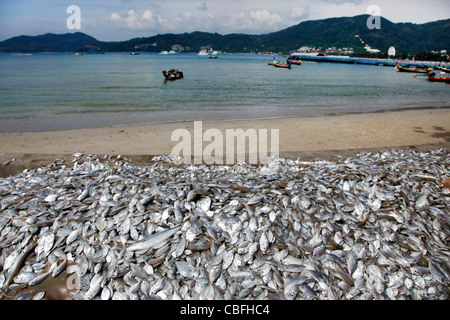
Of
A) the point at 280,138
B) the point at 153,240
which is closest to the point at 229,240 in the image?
the point at 153,240

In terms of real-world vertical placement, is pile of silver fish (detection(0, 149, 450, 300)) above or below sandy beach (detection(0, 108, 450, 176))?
below

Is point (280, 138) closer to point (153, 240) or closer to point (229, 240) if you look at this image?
point (229, 240)

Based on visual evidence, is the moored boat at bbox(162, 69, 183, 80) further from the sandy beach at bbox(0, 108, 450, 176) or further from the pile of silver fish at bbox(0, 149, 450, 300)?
the pile of silver fish at bbox(0, 149, 450, 300)

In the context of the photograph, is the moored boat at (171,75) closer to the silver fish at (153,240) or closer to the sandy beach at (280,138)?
the sandy beach at (280,138)

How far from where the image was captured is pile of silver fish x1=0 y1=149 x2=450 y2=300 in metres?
2.67

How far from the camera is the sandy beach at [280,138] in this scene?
7512 mm

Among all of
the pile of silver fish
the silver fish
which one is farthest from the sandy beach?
the silver fish

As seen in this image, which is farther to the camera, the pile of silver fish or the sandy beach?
the sandy beach

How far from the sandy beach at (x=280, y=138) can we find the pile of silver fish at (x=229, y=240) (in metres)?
3.47

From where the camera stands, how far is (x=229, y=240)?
3.01 meters

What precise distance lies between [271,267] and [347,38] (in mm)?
195487

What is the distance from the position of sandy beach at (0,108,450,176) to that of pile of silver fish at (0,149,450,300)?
3.47 m

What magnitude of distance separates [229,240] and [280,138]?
7019mm
